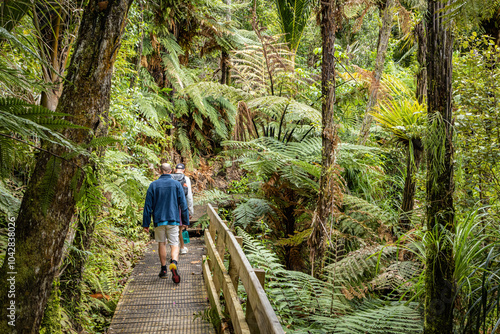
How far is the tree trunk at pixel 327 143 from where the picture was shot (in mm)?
3510

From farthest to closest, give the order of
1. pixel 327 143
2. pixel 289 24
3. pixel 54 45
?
pixel 289 24
pixel 327 143
pixel 54 45

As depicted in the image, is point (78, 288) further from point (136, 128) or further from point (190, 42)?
point (190, 42)

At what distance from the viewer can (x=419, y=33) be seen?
146 inches

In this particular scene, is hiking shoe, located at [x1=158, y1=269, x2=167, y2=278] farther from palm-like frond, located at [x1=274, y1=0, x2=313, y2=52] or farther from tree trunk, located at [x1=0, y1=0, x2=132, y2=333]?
palm-like frond, located at [x1=274, y1=0, x2=313, y2=52]

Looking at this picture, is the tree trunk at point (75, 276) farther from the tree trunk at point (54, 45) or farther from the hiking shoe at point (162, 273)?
the hiking shoe at point (162, 273)

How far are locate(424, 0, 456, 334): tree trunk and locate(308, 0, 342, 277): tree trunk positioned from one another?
4.58 ft

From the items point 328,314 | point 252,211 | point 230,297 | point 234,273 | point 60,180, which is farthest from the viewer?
point 252,211

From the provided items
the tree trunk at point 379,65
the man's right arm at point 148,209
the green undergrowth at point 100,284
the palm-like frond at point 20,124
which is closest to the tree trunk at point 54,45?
the green undergrowth at point 100,284

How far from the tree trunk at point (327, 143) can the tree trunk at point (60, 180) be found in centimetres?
222

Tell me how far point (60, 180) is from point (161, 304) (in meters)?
2.81

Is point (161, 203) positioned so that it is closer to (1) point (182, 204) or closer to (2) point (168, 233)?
(1) point (182, 204)

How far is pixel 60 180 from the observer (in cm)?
183

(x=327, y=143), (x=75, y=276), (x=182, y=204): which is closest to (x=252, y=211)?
(x=182, y=204)

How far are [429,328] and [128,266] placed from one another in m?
4.85
